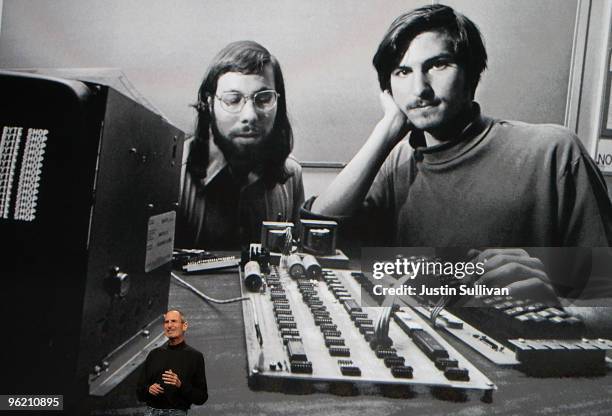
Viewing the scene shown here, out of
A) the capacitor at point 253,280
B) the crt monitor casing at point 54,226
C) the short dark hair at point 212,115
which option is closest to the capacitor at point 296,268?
the capacitor at point 253,280

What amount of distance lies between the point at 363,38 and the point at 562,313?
0.95 meters

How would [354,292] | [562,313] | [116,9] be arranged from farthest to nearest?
[116,9]
[354,292]
[562,313]

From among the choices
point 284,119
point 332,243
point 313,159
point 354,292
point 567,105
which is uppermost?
point 567,105

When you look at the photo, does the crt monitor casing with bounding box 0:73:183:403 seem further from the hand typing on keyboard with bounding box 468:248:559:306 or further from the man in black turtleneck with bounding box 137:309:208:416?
the hand typing on keyboard with bounding box 468:248:559:306

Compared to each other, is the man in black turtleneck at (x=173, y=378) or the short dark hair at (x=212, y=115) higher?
the short dark hair at (x=212, y=115)

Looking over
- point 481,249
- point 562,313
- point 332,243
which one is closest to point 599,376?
point 562,313

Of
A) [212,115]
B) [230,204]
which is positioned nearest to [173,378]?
→ [230,204]

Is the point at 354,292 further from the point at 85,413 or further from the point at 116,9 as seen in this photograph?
the point at 116,9

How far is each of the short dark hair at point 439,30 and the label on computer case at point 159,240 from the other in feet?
2.57

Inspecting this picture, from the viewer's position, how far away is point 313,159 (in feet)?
5.20

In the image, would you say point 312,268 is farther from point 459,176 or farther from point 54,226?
point 54,226

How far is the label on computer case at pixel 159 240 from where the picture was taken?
41.5 inches

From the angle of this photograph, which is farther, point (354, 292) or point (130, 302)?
point (354, 292)

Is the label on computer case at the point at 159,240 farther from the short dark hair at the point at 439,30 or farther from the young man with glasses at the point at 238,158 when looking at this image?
the short dark hair at the point at 439,30
